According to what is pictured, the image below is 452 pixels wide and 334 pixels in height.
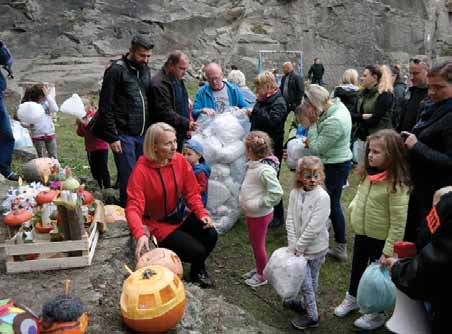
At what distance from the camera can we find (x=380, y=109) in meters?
6.11

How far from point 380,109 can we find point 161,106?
2881mm

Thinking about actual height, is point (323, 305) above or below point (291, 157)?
below

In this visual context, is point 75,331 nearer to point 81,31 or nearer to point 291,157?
point 291,157

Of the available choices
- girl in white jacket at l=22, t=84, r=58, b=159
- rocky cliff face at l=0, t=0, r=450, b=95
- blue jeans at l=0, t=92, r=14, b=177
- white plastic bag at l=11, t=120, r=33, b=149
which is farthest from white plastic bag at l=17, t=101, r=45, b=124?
rocky cliff face at l=0, t=0, r=450, b=95

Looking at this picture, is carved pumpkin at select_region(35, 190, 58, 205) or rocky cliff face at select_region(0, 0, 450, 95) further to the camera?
rocky cliff face at select_region(0, 0, 450, 95)

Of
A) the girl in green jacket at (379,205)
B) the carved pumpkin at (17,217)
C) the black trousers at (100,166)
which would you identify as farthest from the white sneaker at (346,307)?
the black trousers at (100,166)

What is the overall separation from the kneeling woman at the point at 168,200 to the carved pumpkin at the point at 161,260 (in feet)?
1.03

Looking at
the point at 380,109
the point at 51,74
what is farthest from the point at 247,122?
the point at 51,74

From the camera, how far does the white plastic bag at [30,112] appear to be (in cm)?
667

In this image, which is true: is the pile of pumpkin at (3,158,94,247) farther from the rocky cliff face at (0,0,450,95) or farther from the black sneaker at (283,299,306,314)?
the rocky cliff face at (0,0,450,95)

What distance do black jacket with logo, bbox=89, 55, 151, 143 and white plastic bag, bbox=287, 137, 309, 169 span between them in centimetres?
162

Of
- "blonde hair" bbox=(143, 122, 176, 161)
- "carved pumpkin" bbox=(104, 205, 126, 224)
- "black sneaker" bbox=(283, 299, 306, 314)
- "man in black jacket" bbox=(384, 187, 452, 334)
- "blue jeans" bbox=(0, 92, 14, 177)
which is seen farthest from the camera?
"blue jeans" bbox=(0, 92, 14, 177)

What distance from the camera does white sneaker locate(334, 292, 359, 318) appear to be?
3.87 metres

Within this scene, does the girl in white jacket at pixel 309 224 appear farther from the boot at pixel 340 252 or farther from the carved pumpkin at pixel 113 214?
the carved pumpkin at pixel 113 214
